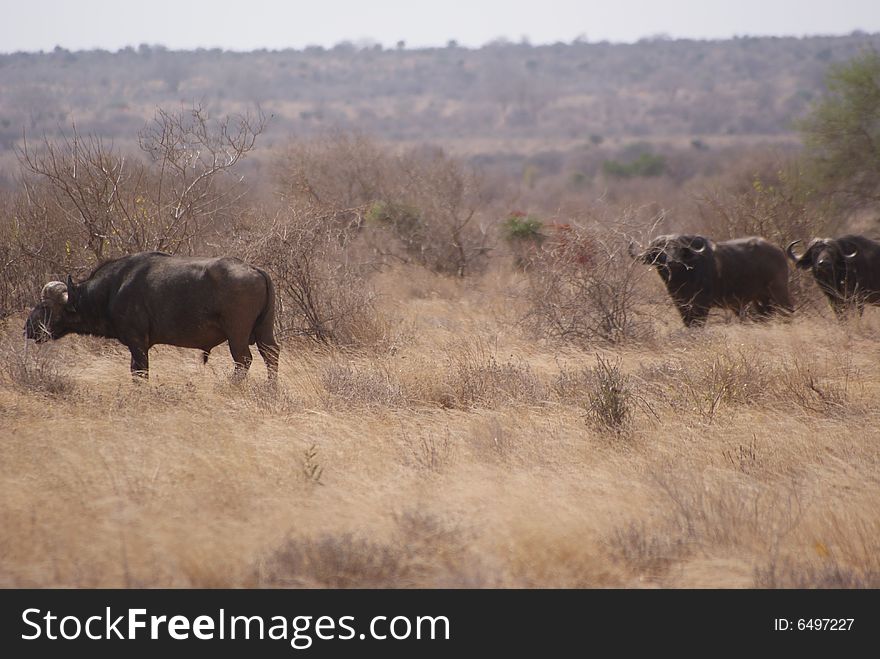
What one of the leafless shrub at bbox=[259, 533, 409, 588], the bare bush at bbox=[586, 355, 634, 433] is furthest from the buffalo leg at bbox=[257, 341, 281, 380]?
the leafless shrub at bbox=[259, 533, 409, 588]

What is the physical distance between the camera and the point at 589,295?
1109 cm

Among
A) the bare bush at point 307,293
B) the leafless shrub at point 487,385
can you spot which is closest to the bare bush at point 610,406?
the leafless shrub at point 487,385

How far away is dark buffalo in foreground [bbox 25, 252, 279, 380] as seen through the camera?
8.15 metres

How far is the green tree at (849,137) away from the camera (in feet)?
64.6

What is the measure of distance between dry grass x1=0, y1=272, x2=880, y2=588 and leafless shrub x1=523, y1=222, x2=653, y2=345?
4.55 ft

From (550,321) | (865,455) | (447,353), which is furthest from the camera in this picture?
(550,321)

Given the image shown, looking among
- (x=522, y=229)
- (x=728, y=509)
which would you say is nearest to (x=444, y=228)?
(x=522, y=229)

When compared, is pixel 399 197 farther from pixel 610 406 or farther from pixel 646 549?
pixel 646 549

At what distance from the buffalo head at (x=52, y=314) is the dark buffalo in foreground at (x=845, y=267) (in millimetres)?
9676

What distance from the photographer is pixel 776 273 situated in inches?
506

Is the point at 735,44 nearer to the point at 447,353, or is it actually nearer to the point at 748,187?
the point at 748,187

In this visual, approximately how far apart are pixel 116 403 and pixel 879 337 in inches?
347

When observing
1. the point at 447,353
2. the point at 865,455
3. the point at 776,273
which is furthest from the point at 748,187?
the point at 865,455

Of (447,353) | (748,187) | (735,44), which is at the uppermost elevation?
(735,44)
